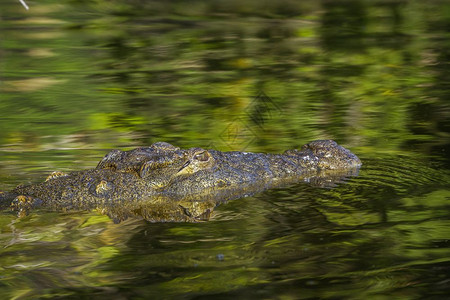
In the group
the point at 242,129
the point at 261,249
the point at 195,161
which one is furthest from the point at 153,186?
the point at 242,129

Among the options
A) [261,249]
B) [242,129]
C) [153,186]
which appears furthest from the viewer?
[242,129]

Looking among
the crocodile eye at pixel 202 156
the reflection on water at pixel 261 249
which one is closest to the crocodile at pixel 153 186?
the crocodile eye at pixel 202 156

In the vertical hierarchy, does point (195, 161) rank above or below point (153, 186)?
above

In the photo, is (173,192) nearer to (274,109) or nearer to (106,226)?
(106,226)

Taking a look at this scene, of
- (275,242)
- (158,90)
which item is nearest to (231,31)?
(158,90)

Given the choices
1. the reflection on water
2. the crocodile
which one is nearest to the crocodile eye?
the crocodile

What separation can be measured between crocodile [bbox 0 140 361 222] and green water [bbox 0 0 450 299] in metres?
0.17

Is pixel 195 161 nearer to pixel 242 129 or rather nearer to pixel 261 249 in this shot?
pixel 261 249

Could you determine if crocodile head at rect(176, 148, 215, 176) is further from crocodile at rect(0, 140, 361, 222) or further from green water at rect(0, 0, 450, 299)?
green water at rect(0, 0, 450, 299)

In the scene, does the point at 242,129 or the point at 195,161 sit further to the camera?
the point at 242,129

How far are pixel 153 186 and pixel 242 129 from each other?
2.97 m

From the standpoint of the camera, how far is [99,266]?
5.13 meters

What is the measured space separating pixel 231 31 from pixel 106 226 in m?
11.0

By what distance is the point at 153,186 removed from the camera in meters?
6.43
